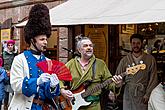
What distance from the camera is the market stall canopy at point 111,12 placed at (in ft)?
16.5

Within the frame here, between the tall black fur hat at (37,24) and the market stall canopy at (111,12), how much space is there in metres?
0.90

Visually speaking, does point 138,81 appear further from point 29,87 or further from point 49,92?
point 29,87

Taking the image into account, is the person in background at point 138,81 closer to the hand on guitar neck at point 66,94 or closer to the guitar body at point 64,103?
the guitar body at point 64,103

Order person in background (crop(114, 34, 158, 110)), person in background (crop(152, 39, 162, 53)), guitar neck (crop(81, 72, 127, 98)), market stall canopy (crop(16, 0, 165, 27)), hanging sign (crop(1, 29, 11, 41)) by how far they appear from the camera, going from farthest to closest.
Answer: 1. hanging sign (crop(1, 29, 11, 41))
2. person in background (crop(152, 39, 162, 53))
3. person in background (crop(114, 34, 158, 110))
4. guitar neck (crop(81, 72, 127, 98))
5. market stall canopy (crop(16, 0, 165, 27))

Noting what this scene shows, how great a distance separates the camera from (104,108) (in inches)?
280

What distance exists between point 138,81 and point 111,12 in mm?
1280

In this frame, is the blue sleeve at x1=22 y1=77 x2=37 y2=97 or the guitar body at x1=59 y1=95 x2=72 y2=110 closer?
the blue sleeve at x1=22 y1=77 x2=37 y2=97

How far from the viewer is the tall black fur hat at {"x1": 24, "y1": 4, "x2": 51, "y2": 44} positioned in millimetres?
4660

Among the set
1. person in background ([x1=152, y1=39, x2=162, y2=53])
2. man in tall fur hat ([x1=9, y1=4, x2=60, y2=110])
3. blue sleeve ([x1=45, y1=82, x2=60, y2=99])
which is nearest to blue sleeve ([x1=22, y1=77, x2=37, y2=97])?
man in tall fur hat ([x1=9, y1=4, x2=60, y2=110])

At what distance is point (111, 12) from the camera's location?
562 centimetres

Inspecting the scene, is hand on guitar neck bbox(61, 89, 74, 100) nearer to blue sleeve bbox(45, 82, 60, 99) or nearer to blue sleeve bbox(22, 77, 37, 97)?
blue sleeve bbox(45, 82, 60, 99)

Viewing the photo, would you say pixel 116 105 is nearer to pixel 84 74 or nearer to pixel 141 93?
pixel 141 93

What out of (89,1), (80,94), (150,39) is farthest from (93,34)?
(80,94)

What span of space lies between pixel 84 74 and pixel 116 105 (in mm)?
1781
